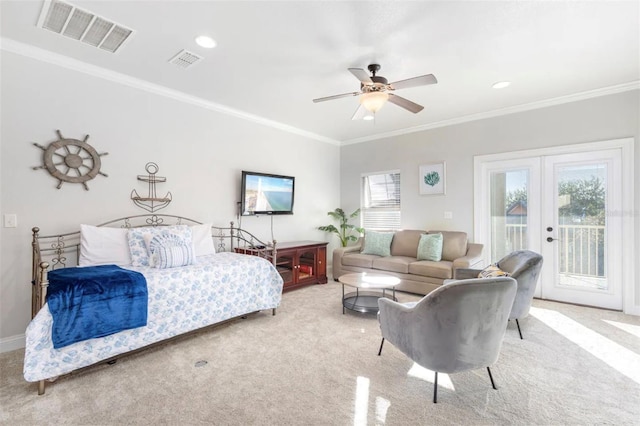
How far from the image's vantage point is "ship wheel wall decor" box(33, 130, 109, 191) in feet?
9.41

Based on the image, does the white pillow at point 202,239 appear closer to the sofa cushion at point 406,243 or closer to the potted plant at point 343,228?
the potted plant at point 343,228

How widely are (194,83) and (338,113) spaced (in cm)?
205

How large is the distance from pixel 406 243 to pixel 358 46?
3.29 m

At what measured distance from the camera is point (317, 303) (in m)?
3.97

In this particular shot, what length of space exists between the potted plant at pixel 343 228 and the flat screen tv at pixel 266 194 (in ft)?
3.54

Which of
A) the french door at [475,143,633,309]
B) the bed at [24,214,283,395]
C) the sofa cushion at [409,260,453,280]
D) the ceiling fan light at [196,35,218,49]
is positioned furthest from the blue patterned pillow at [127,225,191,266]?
the french door at [475,143,633,309]

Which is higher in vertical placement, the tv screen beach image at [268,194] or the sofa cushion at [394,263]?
the tv screen beach image at [268,194]

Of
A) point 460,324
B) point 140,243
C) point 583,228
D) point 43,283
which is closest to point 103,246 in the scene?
point 140,243

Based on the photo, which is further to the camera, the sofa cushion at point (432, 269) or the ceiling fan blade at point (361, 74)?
the sofa cushion at point (432, 269)

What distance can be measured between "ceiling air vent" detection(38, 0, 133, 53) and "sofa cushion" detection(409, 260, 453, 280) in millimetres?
4199

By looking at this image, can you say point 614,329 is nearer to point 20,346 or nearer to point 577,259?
point 577,259

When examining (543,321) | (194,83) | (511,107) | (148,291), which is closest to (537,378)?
(543,321)

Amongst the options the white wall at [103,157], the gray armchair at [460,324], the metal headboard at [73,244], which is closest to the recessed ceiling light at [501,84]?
the gray armchair at [460,324]

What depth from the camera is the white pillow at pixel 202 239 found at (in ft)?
11.9
